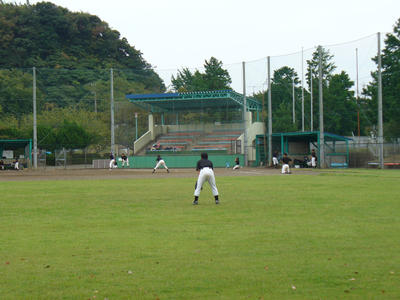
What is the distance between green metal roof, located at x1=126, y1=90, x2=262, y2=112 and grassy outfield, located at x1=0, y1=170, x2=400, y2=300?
42165 millimetres

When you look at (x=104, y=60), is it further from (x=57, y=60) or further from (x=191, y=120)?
(x=191, y=120)

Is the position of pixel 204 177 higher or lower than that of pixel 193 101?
lower

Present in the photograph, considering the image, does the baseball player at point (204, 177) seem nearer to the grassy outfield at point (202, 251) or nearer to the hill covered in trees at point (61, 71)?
the grassy outfield at point (202, 251)

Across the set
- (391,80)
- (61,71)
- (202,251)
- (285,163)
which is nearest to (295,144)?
(391,80)

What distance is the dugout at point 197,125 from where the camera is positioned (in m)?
54.0

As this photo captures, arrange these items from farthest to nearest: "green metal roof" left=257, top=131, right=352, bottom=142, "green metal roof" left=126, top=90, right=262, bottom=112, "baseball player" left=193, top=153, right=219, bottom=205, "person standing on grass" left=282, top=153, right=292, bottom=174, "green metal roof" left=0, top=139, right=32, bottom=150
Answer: "green metal roof" left=126, top=90, right=262, bottom=112
"green metal roof" left=0, top=139, right=32, bottom=150
"green metal roof" left=257, top=131, right=352, bottom=142
"person standing on grass" left=282, top=153, right=292, bottom=174
"baseball player" left=193, top=153, right=219, bottom=205

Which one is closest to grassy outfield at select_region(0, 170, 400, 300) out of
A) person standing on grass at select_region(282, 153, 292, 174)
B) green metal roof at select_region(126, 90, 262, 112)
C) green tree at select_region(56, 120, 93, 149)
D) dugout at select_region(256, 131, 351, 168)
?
person standing on grass at select_region(282, 153, 292, 174)

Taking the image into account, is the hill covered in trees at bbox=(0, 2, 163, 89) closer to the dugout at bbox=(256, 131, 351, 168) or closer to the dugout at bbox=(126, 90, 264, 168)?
the dugout at bbox=(126, 90, 264, 168)

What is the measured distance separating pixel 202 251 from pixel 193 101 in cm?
5094

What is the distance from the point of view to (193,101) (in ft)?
192

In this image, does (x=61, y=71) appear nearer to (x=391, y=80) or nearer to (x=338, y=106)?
(x=338, y=106)

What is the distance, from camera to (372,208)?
529 inches

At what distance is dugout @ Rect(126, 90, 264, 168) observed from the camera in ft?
177

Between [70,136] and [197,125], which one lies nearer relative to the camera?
[197,125]
